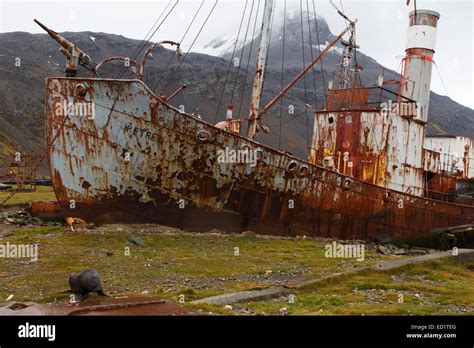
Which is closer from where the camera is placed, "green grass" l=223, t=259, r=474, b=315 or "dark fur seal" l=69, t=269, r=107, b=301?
"dark fur seal" l=69, t=269, r=107, b=301

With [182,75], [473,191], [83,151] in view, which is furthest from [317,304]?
[182,75]

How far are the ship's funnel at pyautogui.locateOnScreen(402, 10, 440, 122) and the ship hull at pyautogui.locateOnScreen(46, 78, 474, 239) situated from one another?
10719mm

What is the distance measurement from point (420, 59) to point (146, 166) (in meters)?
15.9

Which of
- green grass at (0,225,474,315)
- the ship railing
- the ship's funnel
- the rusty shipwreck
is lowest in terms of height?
green grass at (0,225,474,315)

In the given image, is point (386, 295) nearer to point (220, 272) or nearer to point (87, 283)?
point (220, 272)

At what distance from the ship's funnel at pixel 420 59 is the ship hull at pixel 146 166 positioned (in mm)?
10719

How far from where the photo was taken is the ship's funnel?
81.3ft

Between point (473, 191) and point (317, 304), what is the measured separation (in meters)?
21.2

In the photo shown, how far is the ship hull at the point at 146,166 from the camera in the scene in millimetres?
15766

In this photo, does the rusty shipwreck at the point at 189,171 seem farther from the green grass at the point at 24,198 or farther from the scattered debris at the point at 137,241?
the green grass at the point at 24,198

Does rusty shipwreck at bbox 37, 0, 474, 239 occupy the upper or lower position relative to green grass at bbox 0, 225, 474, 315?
upper

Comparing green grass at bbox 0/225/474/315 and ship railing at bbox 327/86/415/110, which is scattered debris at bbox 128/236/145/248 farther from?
ship railing at bbox 327/86/415/110

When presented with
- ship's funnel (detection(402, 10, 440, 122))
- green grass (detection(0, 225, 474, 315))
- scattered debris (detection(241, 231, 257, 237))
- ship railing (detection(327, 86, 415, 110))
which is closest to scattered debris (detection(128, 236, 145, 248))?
green grass (detection(0, 225, 474, 315))
